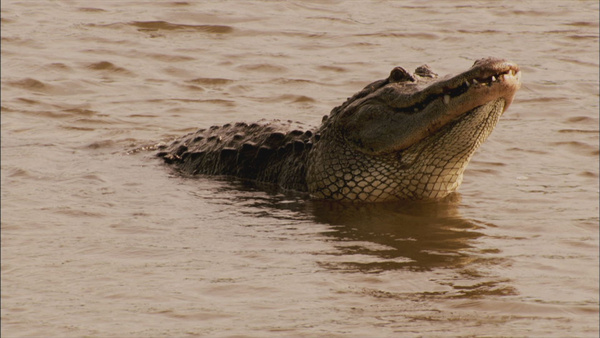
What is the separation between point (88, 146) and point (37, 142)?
0.47 meters

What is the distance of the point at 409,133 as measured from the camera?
22.6 ft

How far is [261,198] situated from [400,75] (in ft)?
4.72

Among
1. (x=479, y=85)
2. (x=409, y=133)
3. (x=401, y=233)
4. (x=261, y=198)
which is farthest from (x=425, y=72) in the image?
(x=261, y=198)

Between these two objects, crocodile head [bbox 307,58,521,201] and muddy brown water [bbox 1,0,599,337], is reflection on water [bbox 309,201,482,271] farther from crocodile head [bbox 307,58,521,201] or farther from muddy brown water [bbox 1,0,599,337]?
crocodile head [bbox 307,58,521,201]

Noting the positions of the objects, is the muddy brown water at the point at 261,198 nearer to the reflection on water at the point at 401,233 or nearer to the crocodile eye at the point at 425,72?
the reflection on water at the point at 401,233

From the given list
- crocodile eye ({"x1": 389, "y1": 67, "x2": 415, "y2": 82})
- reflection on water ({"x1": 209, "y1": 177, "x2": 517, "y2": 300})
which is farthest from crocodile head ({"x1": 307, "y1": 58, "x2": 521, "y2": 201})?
reflection on water ({"x1": 209, "y1": 177, "x2": 517, "y2": 300})

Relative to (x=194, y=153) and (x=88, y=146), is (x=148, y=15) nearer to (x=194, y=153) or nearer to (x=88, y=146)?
(x=88, y=146)

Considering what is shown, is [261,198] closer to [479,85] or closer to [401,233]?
[401,233]

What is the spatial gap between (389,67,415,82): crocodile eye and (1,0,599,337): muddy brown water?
3.12ft

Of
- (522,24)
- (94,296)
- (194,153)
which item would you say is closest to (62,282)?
(94,296)

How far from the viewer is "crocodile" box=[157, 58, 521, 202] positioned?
6625mm

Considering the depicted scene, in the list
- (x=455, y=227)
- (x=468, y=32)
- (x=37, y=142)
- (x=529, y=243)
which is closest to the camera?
(x=529, y=243)

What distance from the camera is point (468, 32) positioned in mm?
14148

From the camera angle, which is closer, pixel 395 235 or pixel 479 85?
pixel 479 85
